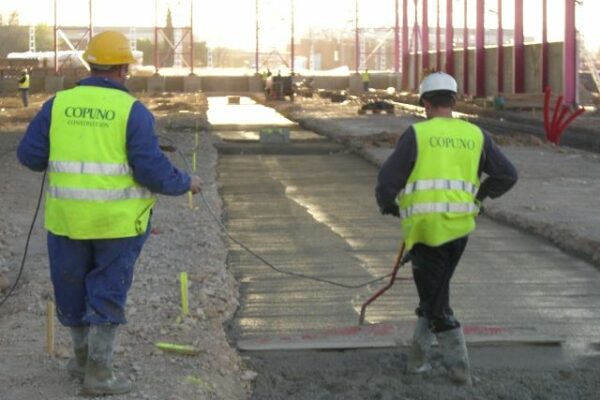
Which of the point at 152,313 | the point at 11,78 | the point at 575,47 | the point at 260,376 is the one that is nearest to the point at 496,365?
the point at 260,376

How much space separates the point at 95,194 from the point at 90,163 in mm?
165

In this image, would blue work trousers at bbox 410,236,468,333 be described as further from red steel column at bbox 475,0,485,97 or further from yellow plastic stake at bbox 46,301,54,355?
red steel column at bbox 475,0,485,97

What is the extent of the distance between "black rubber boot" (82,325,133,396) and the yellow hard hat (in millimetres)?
1427

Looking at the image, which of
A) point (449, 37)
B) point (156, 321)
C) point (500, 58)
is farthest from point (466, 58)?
point (156, 321)

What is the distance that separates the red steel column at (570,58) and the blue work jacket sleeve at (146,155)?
1666 inches

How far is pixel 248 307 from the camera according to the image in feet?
34.2

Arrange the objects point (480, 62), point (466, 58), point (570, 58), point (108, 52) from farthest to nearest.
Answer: point (466, 58), point (480, 62), point (570, 58), point (108, 52)

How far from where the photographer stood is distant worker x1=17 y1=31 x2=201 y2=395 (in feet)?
21.9

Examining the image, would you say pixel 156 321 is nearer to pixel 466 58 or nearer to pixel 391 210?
pixel 391 210

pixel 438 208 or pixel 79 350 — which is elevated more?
pixel 438 208

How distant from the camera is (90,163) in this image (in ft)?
22.0

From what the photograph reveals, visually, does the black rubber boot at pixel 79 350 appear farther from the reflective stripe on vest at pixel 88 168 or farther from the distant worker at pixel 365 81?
the distant worker at pixel 365 81

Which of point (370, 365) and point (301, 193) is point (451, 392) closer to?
point (370, 365)

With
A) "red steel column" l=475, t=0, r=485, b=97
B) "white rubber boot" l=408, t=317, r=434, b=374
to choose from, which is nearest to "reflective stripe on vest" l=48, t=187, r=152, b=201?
"white rubber boot" l=408, t=317, r=434, b=374
